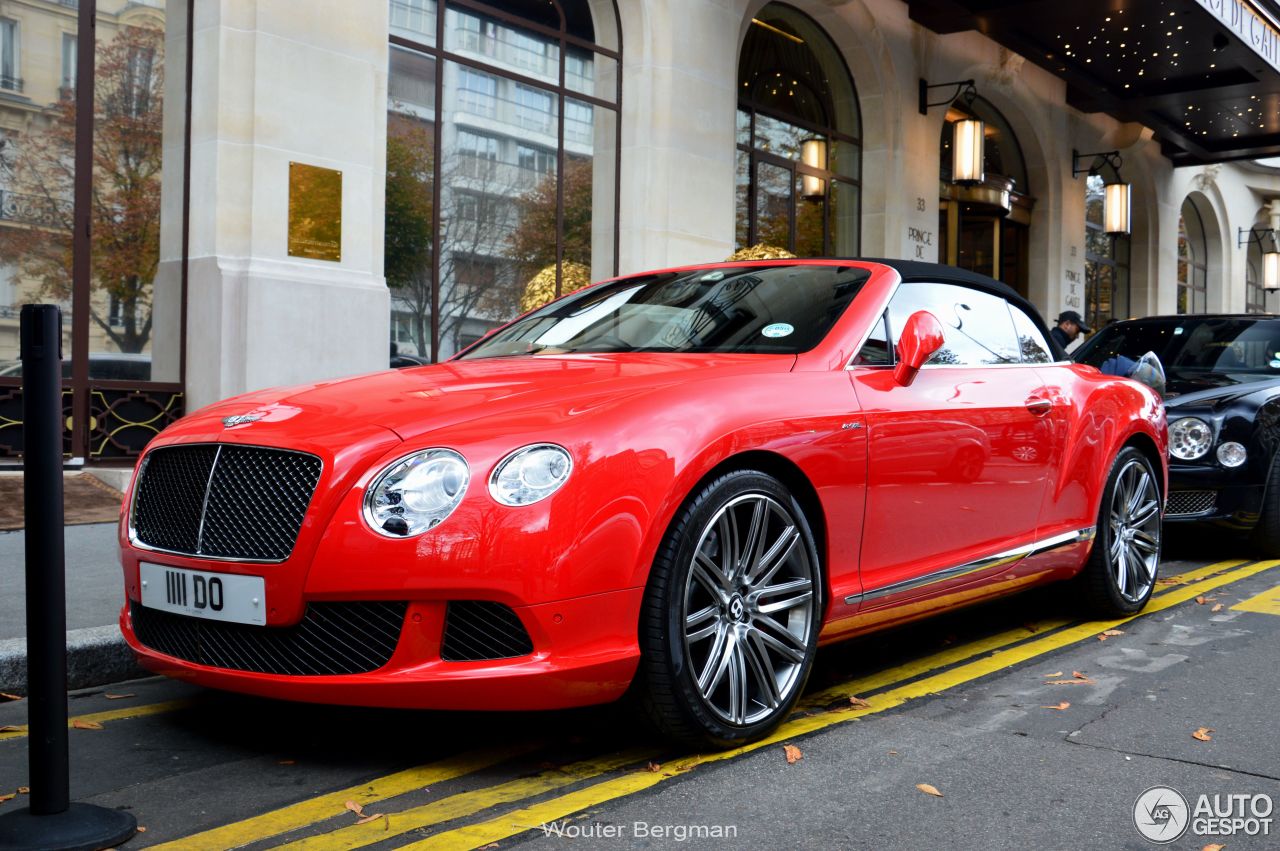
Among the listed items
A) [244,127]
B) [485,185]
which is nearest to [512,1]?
[485,185]

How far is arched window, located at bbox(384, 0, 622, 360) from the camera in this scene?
34.8ft

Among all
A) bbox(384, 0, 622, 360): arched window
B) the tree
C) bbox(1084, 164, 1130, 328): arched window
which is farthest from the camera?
bbox(1084, 164, 1130, 328): arched window

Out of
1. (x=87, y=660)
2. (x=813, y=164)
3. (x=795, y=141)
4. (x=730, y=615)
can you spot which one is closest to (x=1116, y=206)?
(x=813, y=164)

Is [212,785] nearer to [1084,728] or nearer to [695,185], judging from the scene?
[1084,728]

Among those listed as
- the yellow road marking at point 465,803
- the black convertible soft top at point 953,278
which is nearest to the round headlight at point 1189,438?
the black convertible soft top at point 953,278

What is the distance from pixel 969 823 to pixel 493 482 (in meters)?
1.37

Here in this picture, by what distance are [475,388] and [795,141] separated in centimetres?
1312

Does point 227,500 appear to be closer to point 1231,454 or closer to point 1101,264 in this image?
point 1231,454

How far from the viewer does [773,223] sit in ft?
51.2

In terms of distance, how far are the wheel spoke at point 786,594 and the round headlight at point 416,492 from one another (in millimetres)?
965

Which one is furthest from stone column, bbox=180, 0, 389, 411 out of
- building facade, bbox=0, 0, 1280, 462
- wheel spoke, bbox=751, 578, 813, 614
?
wheel spoke, bbox=751, 578, 813, 614

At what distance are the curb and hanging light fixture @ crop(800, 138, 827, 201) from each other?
12.9 m

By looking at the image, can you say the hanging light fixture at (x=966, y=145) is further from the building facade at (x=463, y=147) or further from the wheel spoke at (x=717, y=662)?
the wheel spoke at (x=717, y=662)

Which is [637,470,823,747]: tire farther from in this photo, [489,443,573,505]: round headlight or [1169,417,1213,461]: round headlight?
[1169,417,1213,461]: round headlight
